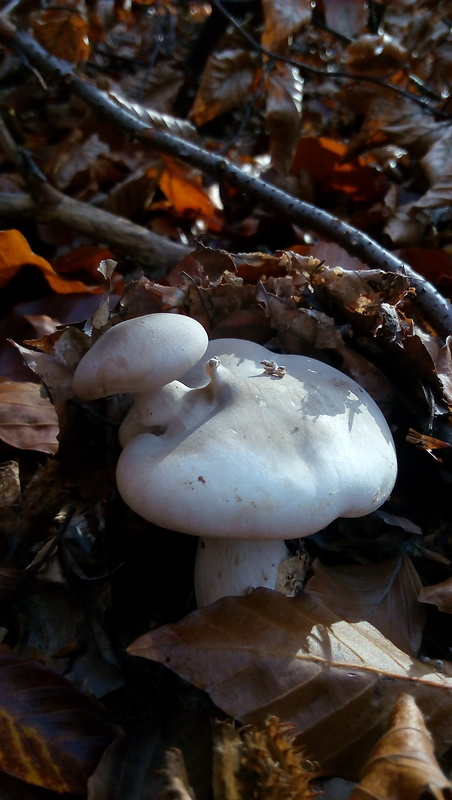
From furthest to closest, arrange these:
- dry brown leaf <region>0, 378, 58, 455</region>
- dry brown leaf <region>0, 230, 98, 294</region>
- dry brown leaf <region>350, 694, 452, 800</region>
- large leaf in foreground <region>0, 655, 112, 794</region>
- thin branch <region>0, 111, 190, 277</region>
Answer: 1. thin branch <region>0, 111, 190, 277</region>
2. dry brown leaf <region>0, 230, 98, 294</region>
3. dry brown leaf <region>0, 378, 58, 455</region>
4. large leaf in foreground <region>0, 655, 112, 794</region>
5. dry brown leaf <region>350, 694, 452, 800</region>

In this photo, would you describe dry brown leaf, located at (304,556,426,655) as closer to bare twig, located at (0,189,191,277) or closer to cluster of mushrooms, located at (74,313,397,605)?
cluster of mushrooms, located at (74,313,397,605)

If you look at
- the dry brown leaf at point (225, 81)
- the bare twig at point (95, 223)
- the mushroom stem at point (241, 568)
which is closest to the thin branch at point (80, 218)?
the bare twig at point (95, 223)

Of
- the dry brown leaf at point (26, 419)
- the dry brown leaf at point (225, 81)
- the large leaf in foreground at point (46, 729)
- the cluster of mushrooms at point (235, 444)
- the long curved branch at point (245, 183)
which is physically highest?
the dry brown leaf at point (225, 81)

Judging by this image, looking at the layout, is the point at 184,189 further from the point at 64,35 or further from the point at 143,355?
the point at 143,355

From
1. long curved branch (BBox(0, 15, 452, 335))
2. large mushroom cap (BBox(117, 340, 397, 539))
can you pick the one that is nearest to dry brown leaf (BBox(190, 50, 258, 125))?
long curved branch (BBox(0, 15, 452, 335))

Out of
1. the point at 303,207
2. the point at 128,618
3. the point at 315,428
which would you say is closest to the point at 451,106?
the point at 303,207

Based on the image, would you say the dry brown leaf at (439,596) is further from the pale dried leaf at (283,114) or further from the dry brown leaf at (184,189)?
the dry brown leaf at (184,189)
